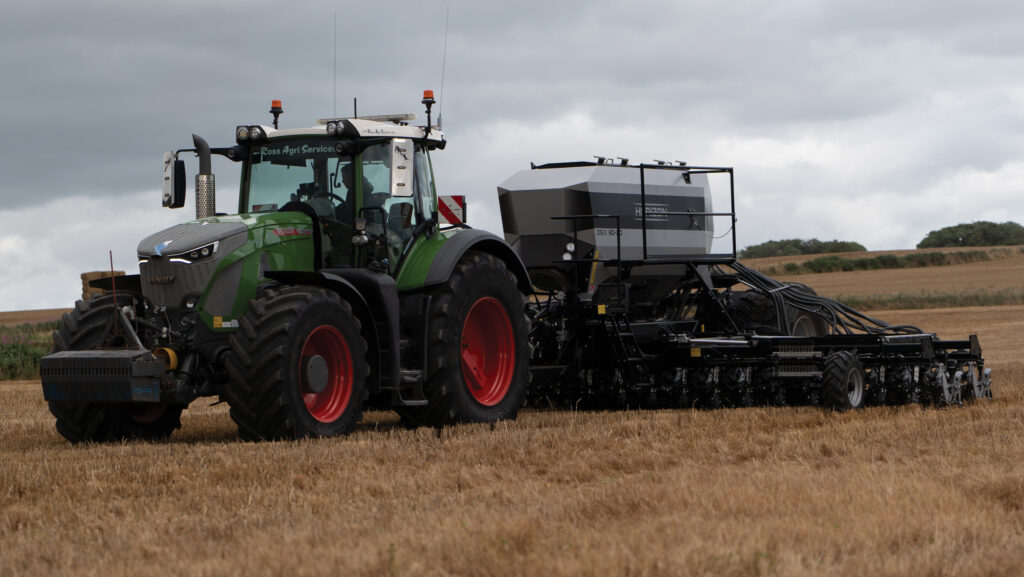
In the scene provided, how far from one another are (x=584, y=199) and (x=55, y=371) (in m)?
6.33

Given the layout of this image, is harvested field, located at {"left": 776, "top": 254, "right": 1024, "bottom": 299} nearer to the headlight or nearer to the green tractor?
the green tractor

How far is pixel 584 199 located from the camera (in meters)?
13.8

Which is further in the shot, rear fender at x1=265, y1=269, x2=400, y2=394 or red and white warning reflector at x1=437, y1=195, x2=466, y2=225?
red and white warning reflector at x1=437, y1=195, x2=466, y2=225

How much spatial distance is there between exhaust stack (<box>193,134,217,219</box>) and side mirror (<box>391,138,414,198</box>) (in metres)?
1.58

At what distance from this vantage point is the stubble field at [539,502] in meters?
5.06

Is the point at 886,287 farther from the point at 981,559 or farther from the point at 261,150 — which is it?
the point at 981,559

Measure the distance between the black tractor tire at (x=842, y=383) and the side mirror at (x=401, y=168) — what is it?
4641mm

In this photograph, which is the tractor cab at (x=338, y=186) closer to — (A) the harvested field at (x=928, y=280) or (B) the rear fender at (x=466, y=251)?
(B) the rear fender at (x=466, y=251)

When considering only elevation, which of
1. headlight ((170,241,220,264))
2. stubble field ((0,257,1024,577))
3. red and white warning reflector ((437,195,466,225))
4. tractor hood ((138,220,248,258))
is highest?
red and white warning reflector ((437,195,466,225))

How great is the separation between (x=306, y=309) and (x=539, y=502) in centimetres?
329

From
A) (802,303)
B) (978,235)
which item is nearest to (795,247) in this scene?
(978,235)

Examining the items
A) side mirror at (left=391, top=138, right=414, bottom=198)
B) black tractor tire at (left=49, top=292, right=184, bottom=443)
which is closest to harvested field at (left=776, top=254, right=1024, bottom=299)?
side mirror at (left=391, top=138, right=414, bottom=198)

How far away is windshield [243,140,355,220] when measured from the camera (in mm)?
10398

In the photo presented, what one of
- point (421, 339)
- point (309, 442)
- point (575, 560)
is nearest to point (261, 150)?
point (421, 339)
